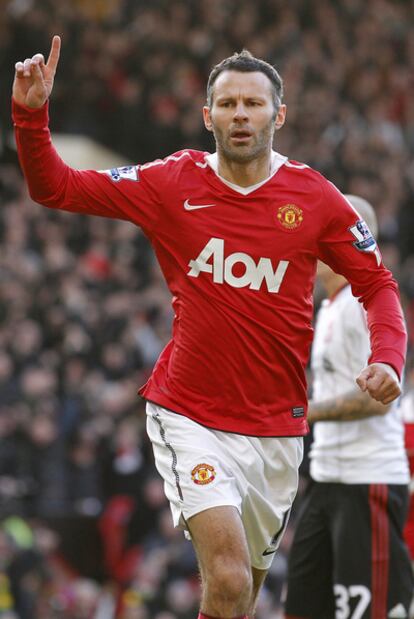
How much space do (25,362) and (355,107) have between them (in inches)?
377

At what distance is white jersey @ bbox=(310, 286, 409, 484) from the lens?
269 inches

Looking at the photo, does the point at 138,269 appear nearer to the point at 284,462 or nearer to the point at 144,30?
the point at 144,30

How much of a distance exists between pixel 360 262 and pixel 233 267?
0.57m

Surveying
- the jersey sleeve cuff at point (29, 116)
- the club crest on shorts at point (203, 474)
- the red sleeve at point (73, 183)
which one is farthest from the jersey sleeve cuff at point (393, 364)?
the jersey sleeve cuff at point (29, 116)

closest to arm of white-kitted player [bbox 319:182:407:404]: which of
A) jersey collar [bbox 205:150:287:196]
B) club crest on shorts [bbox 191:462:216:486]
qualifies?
jersey collar [bbox 205:150:287:196]

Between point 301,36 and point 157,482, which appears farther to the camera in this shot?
point 301,36

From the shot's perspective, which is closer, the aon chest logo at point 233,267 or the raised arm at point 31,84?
Answer: the raised arm at point 31,84

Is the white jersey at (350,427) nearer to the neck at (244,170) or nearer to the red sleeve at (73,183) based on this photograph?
the neck at (244,170)

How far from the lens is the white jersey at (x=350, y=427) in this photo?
6836 mm

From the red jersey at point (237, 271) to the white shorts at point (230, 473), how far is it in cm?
6

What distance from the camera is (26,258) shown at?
45.7 ft

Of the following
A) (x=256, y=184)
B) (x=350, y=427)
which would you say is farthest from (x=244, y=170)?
(x=350, y=427)

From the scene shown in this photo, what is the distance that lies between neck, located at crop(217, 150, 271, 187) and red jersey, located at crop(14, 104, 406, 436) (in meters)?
0.04

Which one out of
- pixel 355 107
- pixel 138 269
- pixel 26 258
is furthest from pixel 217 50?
pixel 26 258
